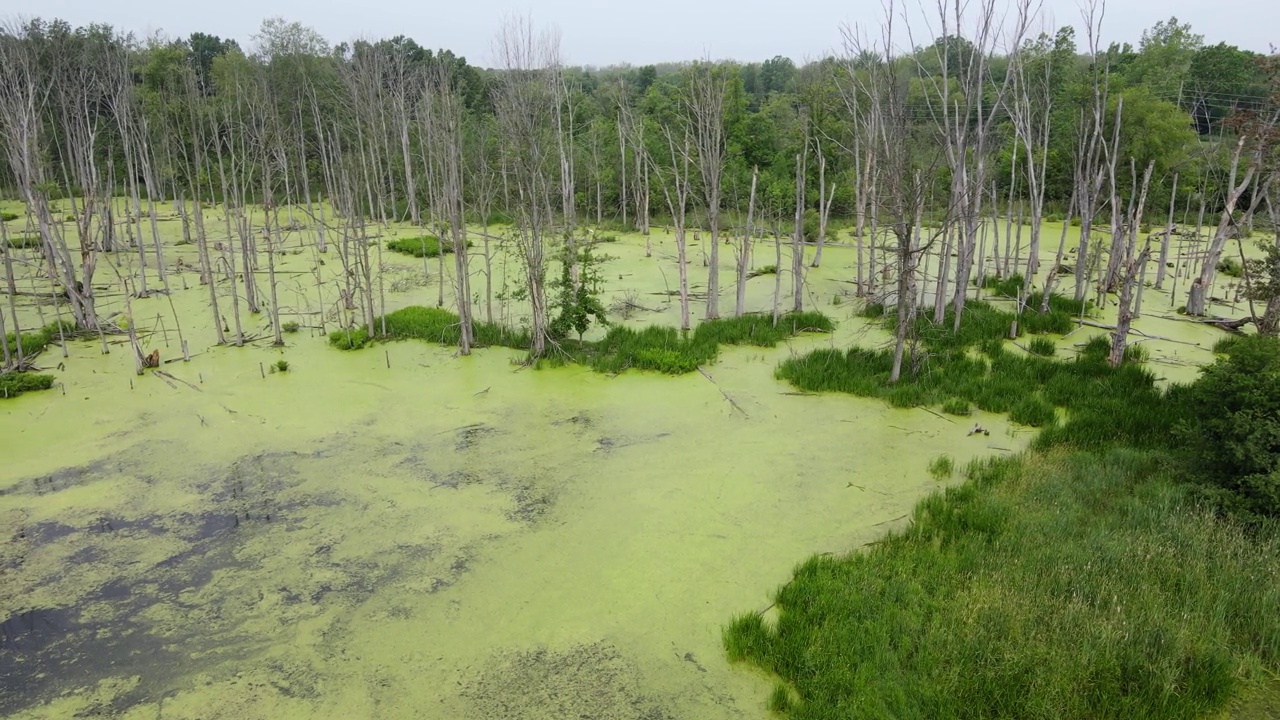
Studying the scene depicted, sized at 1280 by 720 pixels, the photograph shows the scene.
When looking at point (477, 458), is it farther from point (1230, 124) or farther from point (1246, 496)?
point (1230, 124)

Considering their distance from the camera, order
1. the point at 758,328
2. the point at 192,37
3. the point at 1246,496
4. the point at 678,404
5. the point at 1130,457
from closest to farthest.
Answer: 1. the point at 1246,496
2. the point at 1130,457
3. the point at 678,404
4. the point at 758,328
5. the point at 192,37

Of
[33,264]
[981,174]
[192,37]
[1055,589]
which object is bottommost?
[1055,589]

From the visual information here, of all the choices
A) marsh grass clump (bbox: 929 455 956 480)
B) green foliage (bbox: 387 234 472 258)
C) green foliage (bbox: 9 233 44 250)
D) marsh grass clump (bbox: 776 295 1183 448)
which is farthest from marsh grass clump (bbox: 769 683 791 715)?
green foliage (bbox: 9 233 44 250)

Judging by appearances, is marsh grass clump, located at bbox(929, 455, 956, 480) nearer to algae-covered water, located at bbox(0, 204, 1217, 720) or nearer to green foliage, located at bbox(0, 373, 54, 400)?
algae-covered water, located at bbox(0, 204, 1217, 720)

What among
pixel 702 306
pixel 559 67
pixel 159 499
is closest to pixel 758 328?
pixel 702 306

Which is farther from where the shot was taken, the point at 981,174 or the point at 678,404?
the point at 981,174

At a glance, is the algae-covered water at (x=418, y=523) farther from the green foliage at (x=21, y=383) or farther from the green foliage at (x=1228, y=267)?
the green foliage at (x=1228, y=267)

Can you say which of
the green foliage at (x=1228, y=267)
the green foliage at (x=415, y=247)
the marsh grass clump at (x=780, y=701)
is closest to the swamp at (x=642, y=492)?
the marsh grass clump at (x=780, y=701)
